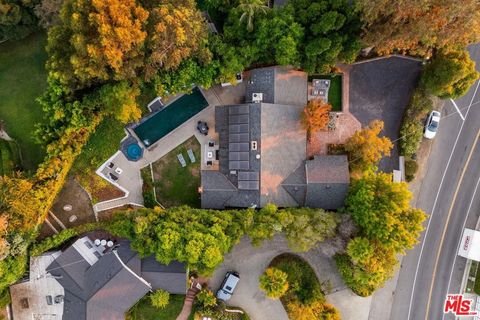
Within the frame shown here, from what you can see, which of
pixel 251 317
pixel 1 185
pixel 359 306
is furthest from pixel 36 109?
pixel 359 306

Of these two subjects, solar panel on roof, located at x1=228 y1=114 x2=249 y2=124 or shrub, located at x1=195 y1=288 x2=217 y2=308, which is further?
shrub, located at x1=195 y1=288 x2=217 y2=308

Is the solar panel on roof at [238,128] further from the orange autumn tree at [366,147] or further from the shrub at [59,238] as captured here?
the shrub at [59,238]

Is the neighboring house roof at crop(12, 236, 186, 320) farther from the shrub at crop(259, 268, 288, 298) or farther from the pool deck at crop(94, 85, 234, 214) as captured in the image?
the shrub at crop(259, 268, 288, 298)

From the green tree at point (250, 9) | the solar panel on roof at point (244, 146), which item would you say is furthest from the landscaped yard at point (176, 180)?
the green tree at point (250, 9)

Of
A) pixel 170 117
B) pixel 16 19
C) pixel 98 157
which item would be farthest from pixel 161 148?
pixel 16 19

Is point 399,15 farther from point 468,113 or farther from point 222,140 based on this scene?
point 222,140

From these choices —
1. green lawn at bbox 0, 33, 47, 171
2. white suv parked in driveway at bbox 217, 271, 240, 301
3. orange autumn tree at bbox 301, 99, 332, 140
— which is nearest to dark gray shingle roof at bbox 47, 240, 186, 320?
white suv parked in driveway at bbox 217, 271, 240, 301
